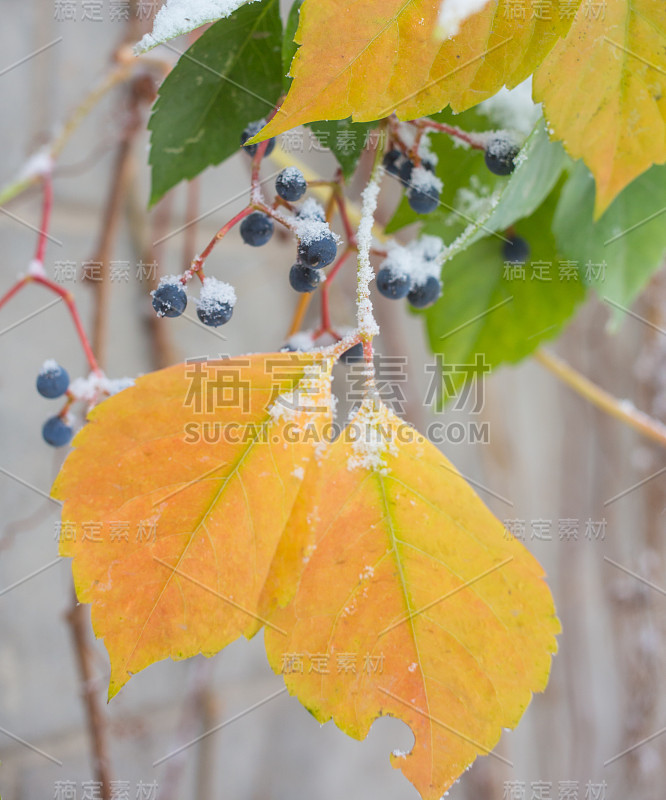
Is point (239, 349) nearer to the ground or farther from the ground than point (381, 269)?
nearer to the ground

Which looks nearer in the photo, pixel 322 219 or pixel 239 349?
pixel 322 219

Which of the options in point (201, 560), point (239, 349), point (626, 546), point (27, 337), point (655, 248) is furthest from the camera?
point (626, 546)

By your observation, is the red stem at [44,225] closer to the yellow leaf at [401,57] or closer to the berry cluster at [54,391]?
the berry cluster at [54,391]

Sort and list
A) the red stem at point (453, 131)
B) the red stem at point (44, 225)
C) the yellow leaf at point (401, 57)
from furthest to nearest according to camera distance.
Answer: the red stem at point (44, 225) → the red stem at point (453, 131) → the yellow leaf at point (401, 57)

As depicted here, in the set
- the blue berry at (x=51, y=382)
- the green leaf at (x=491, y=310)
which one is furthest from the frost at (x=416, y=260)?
the blue berry at (x=51, y=382)

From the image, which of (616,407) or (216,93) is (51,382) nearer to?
(216,93)

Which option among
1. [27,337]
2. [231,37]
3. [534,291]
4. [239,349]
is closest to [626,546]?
[239,349]

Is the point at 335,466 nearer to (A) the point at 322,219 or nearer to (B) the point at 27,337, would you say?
(A) the point at 322,219

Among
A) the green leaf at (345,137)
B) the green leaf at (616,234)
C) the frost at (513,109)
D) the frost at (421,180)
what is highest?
the frost at (513,109)
